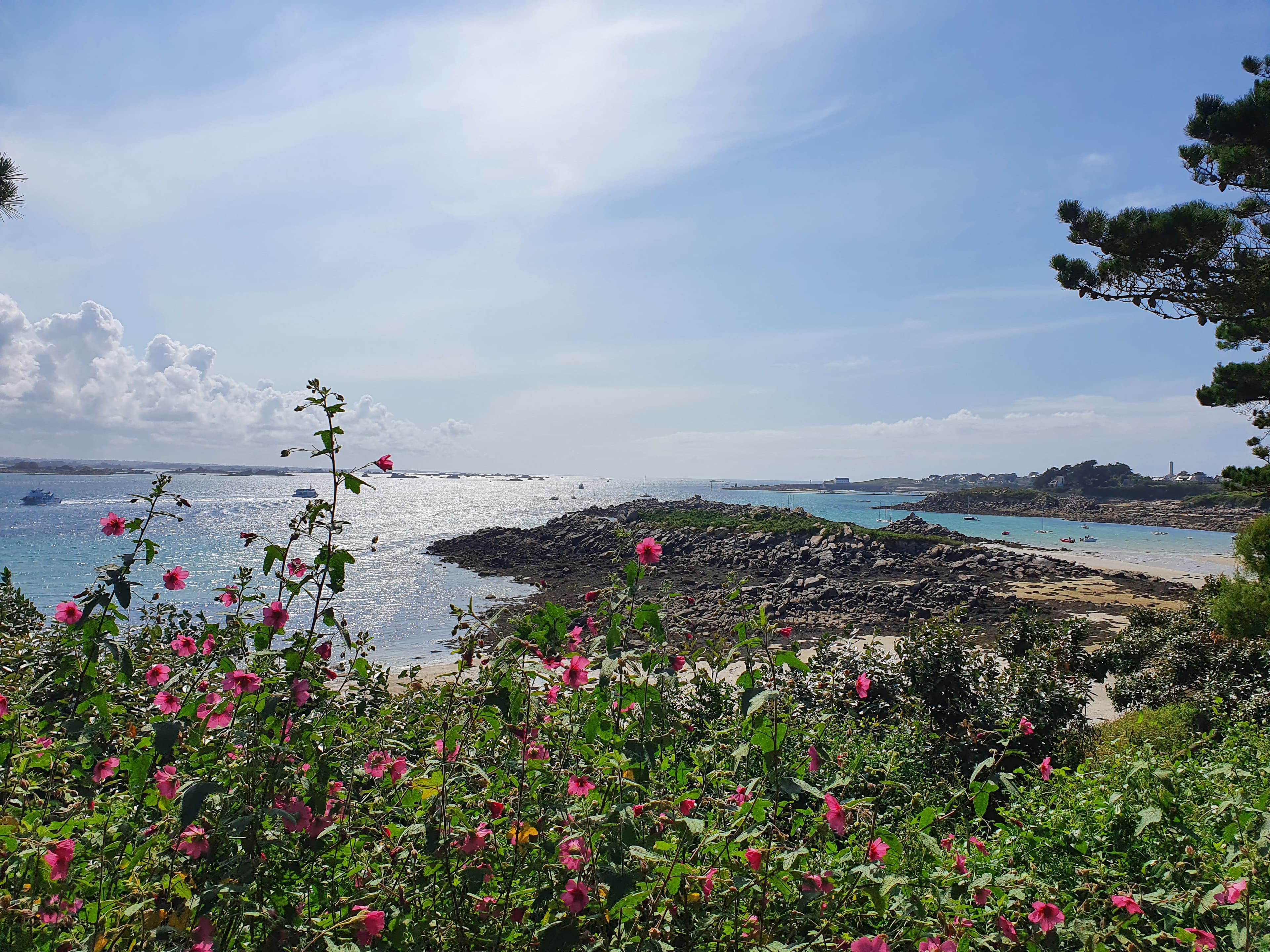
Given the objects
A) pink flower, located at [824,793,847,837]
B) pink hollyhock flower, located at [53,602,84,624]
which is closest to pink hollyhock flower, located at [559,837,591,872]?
pink flower, located at [824,793,847,837]

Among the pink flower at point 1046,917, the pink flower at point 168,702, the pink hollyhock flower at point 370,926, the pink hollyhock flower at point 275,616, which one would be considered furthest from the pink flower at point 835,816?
the pink flower at point 168,702

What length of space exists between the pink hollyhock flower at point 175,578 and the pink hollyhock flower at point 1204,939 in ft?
11.4

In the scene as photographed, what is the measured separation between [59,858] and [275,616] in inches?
28.4

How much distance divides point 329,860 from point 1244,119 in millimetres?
13425

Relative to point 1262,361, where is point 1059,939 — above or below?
below

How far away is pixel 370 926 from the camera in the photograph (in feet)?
4.45

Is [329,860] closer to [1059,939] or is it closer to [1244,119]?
[1059,939]

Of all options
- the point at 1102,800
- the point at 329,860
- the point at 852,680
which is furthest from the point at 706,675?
the point at 852,680

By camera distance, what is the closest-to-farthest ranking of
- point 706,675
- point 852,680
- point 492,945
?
point 492,945 → point 706,675 → point 852,680

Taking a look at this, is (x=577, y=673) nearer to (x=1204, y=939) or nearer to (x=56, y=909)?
(x=56, y=909)

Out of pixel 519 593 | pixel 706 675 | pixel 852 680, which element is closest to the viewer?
pixel 706 675

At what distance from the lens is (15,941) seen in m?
1.34

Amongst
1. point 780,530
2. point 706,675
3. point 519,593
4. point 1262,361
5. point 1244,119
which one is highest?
point 1244,119

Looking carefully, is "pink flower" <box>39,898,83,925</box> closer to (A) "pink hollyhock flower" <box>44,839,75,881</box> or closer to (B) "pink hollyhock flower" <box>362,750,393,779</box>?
(A) "pink hollyhock flower" <box>44,839,75,881</box>
